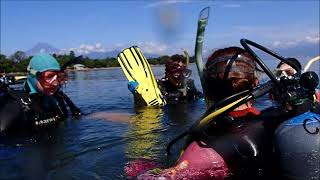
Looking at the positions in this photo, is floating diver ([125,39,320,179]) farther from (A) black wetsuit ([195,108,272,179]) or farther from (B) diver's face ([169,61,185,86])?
(B) diver's face ([169,61,185,86])

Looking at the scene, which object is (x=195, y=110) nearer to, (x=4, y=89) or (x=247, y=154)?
(x=4, y=89)

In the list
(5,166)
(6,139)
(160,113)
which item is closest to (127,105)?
(160,113)

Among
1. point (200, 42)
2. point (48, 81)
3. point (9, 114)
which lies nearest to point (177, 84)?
point (48, 81)

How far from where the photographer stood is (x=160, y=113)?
289 inches

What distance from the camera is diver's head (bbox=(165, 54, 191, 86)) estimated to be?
8578 mm

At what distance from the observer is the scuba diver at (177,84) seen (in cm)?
859

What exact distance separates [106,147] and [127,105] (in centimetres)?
472

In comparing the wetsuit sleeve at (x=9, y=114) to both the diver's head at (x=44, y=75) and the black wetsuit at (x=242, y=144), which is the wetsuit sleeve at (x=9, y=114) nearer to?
the diver's head at (x=44, y=75)

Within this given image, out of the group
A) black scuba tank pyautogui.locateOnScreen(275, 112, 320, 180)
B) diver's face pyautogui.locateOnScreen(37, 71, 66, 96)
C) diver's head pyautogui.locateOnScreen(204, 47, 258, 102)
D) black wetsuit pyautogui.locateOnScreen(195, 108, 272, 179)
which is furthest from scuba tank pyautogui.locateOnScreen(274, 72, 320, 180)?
diver's face pyautogui.locateOnScreen(37, 71, 66, 96)

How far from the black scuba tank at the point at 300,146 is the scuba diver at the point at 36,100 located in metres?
3.21

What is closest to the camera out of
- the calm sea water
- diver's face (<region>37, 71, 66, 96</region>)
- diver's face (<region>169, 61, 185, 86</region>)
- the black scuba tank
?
the black scuba tank

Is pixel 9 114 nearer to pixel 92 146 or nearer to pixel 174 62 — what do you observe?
pixel 92 146

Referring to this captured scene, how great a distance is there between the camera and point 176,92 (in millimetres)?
8781

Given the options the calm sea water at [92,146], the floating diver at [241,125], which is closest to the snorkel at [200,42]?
the floating diver at [241,125]
